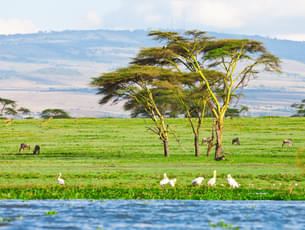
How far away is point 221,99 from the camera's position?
60.7 meters

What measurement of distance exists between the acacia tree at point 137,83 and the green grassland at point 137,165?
3.16 meters

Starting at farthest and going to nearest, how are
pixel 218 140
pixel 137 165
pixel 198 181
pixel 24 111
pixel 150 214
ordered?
pixel 24 111, pixel 218 140, pixel 137 165, pixel 198 181, pixel 150 214

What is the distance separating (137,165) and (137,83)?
41.1 ft

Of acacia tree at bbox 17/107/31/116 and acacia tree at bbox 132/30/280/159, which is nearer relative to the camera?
acacia tree at bbox 132/30/280/159

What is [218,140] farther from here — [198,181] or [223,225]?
[223,225]

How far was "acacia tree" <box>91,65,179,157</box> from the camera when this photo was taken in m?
55.8

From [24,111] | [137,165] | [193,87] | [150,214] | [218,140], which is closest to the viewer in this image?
[150,214]

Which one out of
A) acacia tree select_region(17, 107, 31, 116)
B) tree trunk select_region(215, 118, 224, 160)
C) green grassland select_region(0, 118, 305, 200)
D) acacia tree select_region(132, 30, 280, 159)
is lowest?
green grassland select_region(0, 118, 305, 200)

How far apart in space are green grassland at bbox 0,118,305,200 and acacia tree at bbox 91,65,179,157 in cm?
316

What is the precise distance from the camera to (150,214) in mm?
22203

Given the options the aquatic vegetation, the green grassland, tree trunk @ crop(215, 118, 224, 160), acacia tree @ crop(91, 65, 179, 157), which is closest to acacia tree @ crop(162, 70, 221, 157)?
acacia tree @ crop(91, 65, 179, 157)

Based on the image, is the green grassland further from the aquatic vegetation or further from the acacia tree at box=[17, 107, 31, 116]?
the acacia tree at box=[17, 107, 31, 116]

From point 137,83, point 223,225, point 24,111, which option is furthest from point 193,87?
point 24,111

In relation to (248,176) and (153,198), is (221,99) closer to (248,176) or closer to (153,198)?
(248,176)
